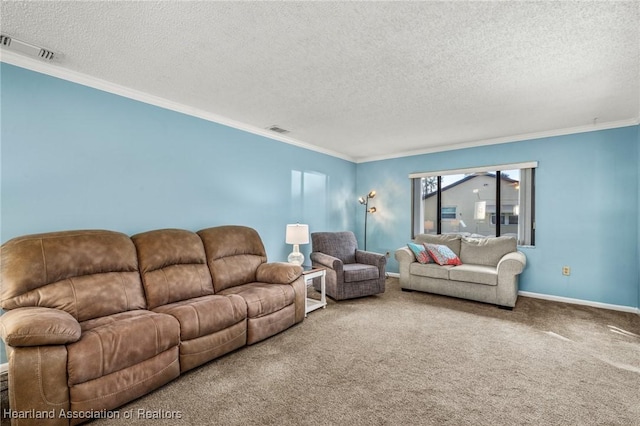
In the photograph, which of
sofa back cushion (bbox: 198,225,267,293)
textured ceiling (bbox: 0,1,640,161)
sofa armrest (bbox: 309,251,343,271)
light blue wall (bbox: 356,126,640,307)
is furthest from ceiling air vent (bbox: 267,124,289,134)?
light blue wall (bbox: 356,126,640,307)

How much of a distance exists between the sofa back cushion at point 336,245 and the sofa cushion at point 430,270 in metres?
0.95

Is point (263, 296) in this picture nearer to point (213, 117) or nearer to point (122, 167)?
point (122, 167)

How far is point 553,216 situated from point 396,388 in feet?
12.2

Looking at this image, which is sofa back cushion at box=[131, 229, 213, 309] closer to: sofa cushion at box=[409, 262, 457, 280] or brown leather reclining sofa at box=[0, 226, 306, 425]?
brown leather reclining sofa at box=[0, 226, 306, 425]

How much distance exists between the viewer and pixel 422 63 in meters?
2.38

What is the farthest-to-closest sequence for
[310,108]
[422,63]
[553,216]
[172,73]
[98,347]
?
[553,216]
[310,108]
[172,73]
[422,63]
[98,347]

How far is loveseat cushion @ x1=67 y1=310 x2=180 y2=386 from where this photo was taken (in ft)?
5.47

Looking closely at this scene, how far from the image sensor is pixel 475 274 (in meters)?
3.91

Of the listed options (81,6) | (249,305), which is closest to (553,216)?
(249,305)

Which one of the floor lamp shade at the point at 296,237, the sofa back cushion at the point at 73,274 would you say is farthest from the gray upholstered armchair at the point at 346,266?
the sofa back cushion at the point at 73,274

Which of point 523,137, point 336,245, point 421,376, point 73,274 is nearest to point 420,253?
point 336,245

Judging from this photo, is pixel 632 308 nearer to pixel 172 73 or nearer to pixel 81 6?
pixel 172 73

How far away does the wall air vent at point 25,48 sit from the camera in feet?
6.83

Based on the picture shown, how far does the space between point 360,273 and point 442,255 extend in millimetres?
1319
